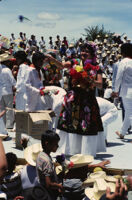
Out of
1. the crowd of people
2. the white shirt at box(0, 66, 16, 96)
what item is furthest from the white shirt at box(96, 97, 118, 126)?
the white shirt at box(0, 66, 16, 96)

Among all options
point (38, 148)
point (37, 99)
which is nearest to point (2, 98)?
point (37, 99)

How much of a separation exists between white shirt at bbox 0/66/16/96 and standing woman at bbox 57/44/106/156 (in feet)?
7.10

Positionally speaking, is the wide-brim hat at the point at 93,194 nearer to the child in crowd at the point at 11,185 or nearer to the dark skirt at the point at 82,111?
the child in crowd at the point at 11,185

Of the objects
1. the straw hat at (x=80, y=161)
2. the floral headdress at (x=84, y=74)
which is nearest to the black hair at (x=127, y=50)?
the floral headdress at (x=84, y=74)

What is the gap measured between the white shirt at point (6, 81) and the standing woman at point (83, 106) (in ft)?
7.10

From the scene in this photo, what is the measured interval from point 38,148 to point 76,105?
1285mm

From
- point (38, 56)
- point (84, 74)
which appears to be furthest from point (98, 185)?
point (38, 56)

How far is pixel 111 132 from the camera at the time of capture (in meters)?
8.59

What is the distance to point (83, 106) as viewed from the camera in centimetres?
593

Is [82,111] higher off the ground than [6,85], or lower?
lower

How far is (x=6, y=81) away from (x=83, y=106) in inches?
102

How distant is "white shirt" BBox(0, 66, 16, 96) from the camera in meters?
7.89

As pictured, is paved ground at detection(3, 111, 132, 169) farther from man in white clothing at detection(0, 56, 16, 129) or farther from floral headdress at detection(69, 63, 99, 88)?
floral headdress at detection(69, 63, 99, 88)

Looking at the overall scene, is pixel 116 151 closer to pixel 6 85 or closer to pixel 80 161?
pixel 80 161
